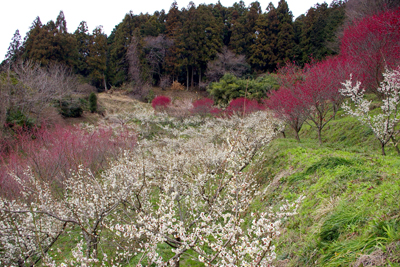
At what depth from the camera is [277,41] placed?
1145 inches

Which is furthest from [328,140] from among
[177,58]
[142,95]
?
[177,58]

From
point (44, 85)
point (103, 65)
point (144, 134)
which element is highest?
point (103, 65)

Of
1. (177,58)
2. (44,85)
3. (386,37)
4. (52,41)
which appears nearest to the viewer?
(386,37)

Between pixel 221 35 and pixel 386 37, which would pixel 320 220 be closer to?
pixel 386 37

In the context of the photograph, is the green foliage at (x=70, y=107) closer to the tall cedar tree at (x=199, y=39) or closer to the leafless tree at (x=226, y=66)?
the tall cedar tree at (x=199, y=39)

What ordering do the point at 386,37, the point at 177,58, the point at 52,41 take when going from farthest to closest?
1. the point at 177,58
2. the point at 52,41
3. the point at 386,37

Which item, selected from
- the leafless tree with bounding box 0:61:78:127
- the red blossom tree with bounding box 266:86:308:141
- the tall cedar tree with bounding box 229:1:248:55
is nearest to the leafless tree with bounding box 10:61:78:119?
the leafless tree with bounding box 0:61:78:127

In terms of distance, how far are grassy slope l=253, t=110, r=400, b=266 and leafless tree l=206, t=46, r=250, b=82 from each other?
82.3 feet

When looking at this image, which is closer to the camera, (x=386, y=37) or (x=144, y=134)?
(x=386, y=37)

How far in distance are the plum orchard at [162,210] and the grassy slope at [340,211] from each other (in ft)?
1.44

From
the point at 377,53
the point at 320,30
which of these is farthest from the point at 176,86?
the point at 377,53

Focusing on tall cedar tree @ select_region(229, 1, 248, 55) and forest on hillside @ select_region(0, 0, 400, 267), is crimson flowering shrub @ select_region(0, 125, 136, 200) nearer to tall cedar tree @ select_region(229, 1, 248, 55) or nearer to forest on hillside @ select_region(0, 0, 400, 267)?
forest on hillside @ select_region(0, 0, 400, 267)

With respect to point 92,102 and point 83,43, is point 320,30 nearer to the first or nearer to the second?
point 92,102

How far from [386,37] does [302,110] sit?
4813 mm
